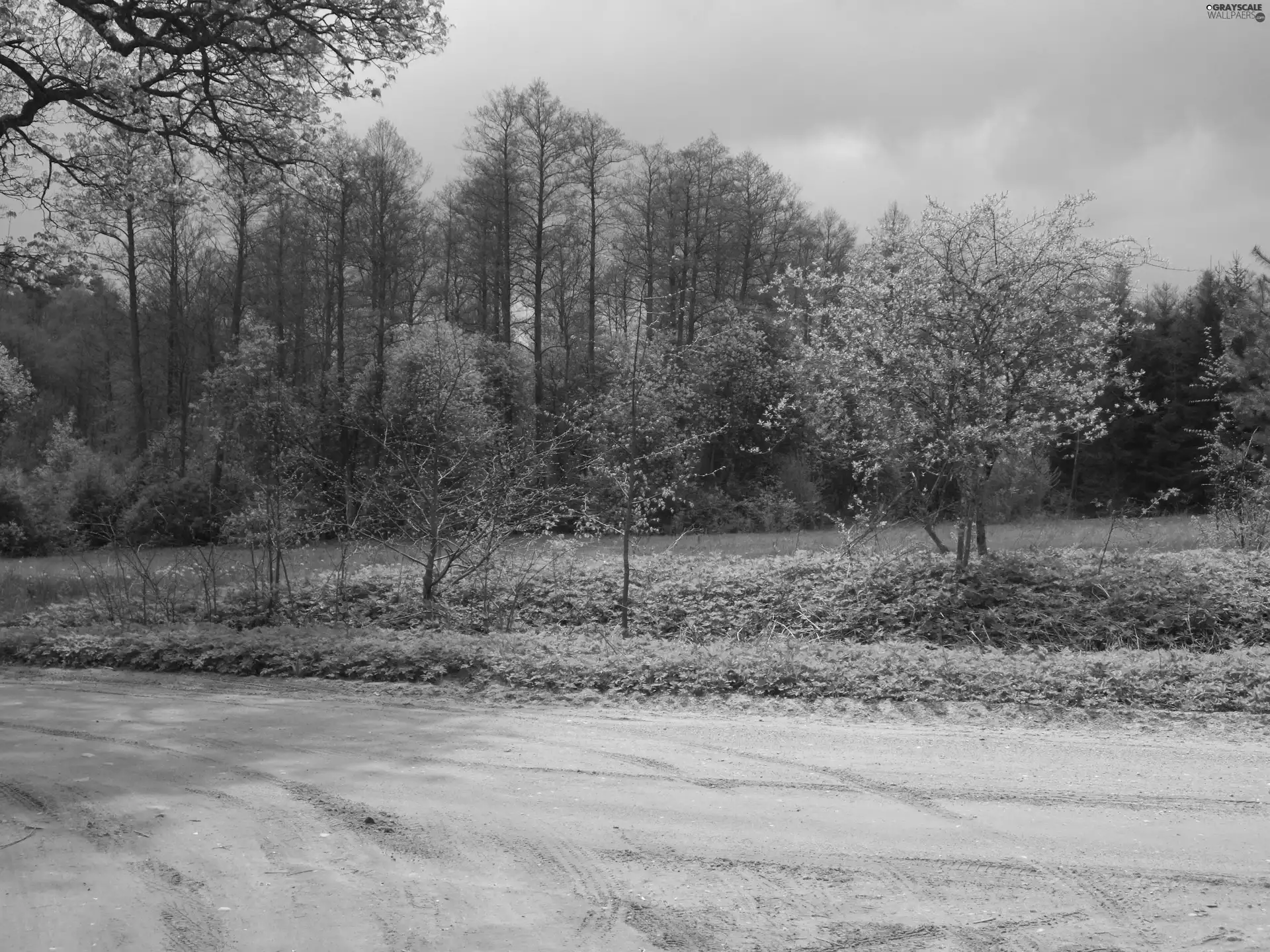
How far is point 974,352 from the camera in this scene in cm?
1521

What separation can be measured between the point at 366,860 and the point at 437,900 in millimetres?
632

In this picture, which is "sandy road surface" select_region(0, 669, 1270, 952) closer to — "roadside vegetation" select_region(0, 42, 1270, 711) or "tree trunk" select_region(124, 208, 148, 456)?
"roadside vegetation" select_region(0, 42, 1270, 711)

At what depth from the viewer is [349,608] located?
1533 cm

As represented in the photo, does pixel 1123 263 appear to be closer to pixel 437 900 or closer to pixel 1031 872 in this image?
pixel 1031 872

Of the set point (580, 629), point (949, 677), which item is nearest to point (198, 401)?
point (580, 629)

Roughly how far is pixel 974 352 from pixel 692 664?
7.91 metres

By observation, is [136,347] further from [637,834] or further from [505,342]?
[637,834]

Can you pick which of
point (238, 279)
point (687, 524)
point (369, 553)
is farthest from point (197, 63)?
point (238, 279)

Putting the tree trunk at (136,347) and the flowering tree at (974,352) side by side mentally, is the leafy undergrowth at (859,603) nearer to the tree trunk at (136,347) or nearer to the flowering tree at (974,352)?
the flowering tree at (974,352)

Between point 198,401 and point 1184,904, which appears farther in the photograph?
point 198,401

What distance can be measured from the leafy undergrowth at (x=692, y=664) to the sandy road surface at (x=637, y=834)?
80 cm

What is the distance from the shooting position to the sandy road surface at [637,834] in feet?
14.0

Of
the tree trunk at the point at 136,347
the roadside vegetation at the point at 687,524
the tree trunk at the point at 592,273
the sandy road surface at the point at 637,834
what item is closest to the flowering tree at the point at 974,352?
the roadside vegetation at the point at 687,524

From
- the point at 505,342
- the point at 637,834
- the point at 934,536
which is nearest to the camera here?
the point at 637,834
